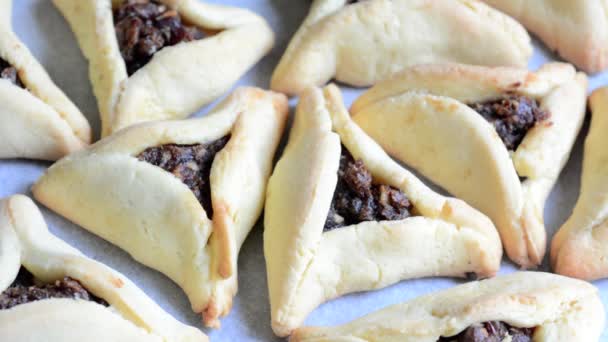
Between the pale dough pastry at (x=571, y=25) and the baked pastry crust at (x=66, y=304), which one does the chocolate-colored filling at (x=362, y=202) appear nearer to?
the baked pastry crust at (x=66, y=304)

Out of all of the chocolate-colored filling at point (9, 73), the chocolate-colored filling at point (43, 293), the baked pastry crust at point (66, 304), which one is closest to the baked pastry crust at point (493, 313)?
the baked pastry crust at point (66, 304)

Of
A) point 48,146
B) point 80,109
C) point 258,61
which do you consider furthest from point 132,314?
point 258,61

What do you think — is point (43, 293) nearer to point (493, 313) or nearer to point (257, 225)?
point (257, 225)

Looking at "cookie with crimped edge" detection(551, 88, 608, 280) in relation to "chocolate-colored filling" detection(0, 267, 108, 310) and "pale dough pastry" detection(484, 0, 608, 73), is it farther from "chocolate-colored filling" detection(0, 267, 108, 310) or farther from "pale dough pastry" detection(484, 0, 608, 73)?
"chocolate-colored filling" detection(0, 267, 108, 310)

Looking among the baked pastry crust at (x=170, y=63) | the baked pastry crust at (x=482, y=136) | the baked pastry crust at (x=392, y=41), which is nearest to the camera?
the baked pastry crust at (x=482, y=136)

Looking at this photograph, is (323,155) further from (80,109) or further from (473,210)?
(80,109)

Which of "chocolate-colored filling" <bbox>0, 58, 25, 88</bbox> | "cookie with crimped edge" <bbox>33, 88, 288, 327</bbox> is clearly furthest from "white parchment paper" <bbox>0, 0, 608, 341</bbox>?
"chocolate-colored filling" <bbox>0, 58, 25, 88</bbox>
